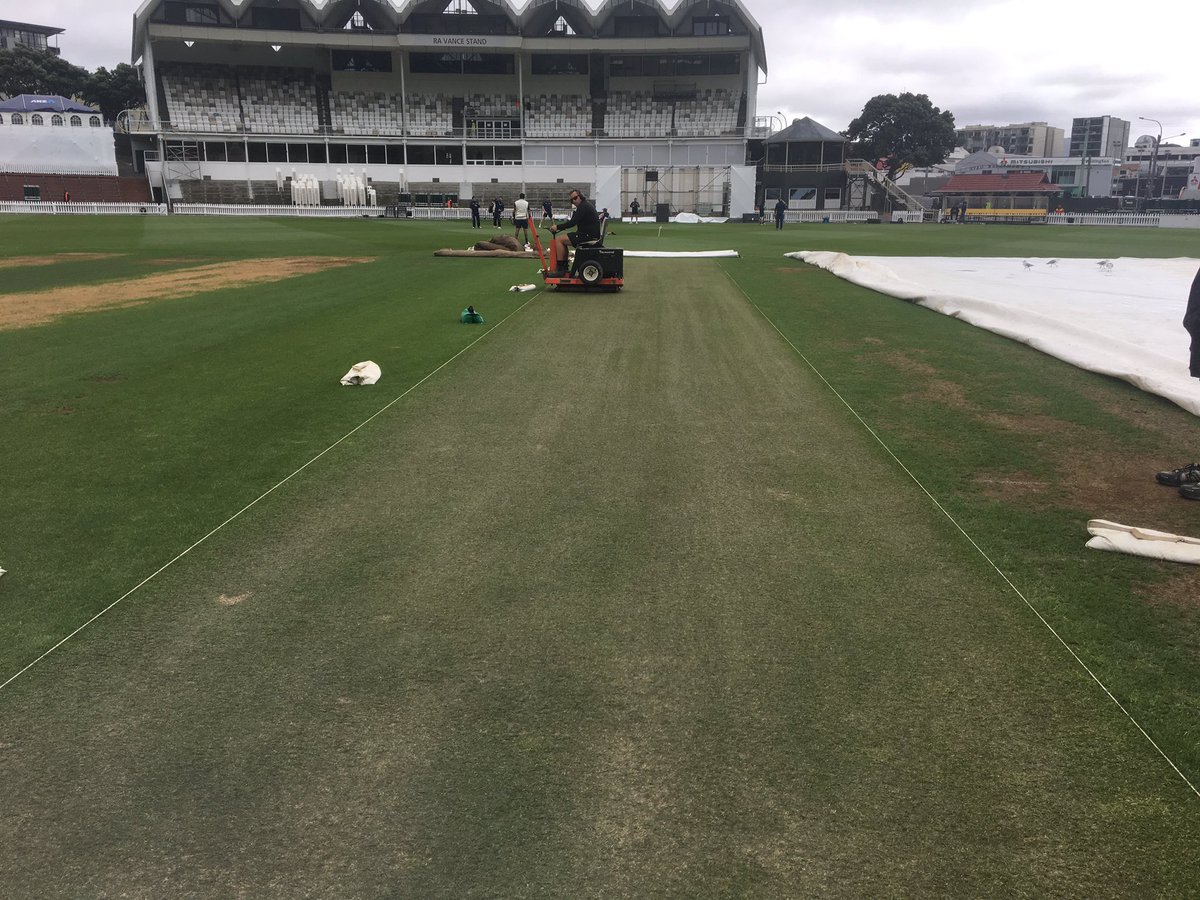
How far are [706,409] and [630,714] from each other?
5.16 m

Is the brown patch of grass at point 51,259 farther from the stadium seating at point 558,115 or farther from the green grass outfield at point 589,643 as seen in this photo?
the stadium seating at point 558,115

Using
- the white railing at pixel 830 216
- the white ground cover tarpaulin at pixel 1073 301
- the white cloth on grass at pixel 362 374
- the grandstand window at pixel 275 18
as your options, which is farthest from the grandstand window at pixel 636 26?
the white cloth on grass at pixel 362 374

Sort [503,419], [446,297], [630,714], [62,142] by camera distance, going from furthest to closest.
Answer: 1. [62,142]
2. [446,297]
3. [503,419]
4. [630,714]

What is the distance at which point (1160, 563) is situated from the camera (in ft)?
15.9

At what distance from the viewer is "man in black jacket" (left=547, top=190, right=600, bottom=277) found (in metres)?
15.9

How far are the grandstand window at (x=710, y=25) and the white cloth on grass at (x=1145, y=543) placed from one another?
235 feet

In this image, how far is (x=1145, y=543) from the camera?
4988 millimetres

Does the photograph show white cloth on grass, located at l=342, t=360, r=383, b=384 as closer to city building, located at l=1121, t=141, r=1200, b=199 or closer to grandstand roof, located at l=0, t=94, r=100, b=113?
grandstand roof, located at l=0, t=94, r=100, b=113

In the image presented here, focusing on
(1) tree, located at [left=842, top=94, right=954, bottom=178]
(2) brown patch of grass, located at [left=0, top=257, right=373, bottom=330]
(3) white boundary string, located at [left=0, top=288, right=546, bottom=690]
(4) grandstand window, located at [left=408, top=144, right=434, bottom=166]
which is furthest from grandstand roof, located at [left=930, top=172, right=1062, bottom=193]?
(3) white boundary string, located at [left=0, top=288, right=546, bottom=690]

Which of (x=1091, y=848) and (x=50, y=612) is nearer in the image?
(x=1091, y=848)

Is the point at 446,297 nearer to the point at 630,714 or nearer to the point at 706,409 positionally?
the point at 706,409

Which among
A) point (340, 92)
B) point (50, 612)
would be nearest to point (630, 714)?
point (50, 612)

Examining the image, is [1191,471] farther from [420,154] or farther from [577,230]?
[420,154]

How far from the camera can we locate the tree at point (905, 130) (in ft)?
303
